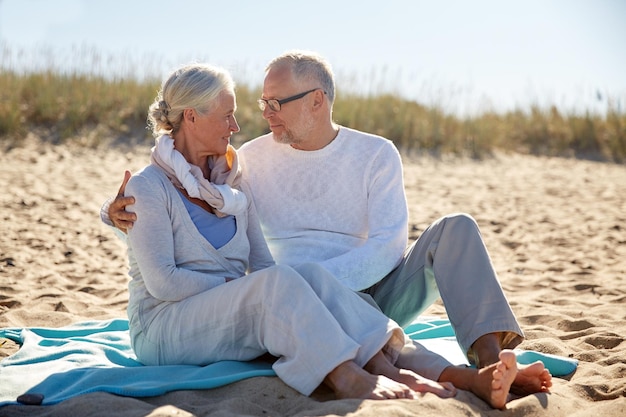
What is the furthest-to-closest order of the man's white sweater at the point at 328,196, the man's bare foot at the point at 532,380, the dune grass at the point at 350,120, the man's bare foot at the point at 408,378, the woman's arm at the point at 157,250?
1. the dune grass at the point at 350,120
2. the man's white sweater at the point at 328,196
3. the woman's arm at the point at 157,250
4. the man's bare foot at the point at 532,380
5. the man's bare foot at the point at 408,378

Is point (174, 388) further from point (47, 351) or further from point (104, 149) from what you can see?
point (104, 149)

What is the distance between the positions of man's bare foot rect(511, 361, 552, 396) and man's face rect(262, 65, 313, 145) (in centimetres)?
172

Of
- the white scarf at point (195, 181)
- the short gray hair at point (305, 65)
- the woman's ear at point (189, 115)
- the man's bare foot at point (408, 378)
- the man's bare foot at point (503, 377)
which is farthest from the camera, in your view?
the short gray hair at point (305, 65)

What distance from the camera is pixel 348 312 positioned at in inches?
130

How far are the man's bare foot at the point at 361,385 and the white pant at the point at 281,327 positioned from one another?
0.14ft

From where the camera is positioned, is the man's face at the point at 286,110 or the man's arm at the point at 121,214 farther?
the man's face at the point at 286,110

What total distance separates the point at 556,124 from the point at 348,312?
11333 millimetres

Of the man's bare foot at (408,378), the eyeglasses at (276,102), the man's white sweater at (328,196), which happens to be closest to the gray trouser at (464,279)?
the man's white sweater at (328,196)

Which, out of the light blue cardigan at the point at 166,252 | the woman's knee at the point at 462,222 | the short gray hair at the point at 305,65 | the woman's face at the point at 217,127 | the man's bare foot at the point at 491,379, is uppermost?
the short gray hair at the point at 305,65

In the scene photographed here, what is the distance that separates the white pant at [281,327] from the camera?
3.16m

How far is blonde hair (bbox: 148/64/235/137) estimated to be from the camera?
12.0ft

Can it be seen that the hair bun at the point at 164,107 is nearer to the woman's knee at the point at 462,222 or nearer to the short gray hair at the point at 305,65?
the short gray hair at the point at 305,65

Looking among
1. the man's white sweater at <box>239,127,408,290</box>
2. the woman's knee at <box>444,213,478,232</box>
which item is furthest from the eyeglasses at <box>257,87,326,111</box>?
the woman's knee at <box>444,213,478,232</box>

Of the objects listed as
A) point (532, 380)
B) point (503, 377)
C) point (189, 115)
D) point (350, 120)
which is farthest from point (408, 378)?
point (350, 120)
